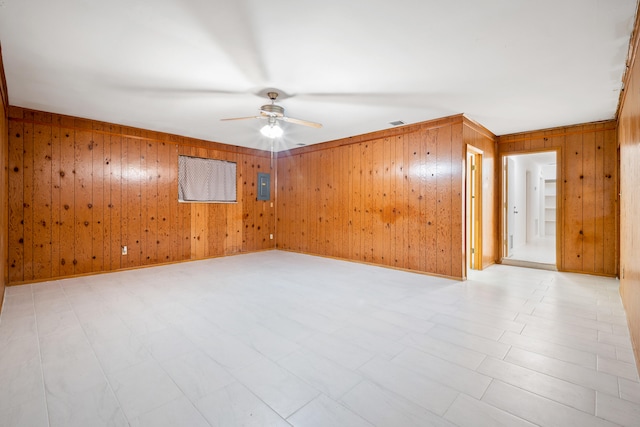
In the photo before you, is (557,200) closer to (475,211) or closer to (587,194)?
(587,194)

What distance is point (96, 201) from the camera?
4.56m

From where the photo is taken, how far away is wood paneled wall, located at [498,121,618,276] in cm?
443

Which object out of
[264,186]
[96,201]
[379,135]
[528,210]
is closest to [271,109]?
[379,135]

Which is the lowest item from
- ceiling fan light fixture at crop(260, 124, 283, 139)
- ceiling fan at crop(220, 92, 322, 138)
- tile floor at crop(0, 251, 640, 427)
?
tile floor at crop(0, 251, 640, 427)

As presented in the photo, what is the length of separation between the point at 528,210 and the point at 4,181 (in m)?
10.6

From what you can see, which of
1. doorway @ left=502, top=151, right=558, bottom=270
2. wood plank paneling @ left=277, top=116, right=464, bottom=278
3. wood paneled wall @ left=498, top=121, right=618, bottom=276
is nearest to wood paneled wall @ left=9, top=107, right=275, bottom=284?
wood plank paneling @ left=277, top=116, right=464, bottom=278

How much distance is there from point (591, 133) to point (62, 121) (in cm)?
787

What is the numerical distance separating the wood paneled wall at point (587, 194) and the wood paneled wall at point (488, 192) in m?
0.69

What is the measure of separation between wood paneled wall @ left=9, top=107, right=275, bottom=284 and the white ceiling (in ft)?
1.57

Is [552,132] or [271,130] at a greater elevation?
[552,132]

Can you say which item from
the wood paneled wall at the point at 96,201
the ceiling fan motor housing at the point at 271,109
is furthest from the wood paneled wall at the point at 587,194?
the wood paneled wall at the point at 96,201

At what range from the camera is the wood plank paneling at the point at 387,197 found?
4336mm

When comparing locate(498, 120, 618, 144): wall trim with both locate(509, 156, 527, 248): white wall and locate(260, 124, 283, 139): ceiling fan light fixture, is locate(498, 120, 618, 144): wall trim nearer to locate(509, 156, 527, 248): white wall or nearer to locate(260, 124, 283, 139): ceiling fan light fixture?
locate(509, 156, 527, 248): white wall

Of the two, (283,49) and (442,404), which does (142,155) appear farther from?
(442,404)
